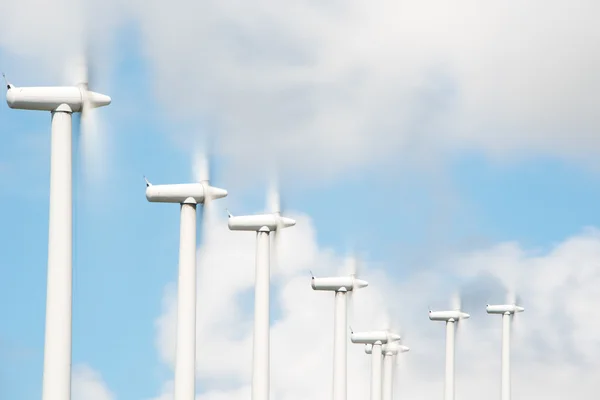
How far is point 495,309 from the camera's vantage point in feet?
633

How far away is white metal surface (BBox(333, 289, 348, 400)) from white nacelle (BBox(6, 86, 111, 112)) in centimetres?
6914

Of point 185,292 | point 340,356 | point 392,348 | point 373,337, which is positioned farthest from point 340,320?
point 392,348

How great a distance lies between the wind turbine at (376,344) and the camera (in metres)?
176

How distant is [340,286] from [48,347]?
7788 cm

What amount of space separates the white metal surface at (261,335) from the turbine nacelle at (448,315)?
6685 cm

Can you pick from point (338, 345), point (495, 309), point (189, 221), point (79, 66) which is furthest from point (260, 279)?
point (495, 309)

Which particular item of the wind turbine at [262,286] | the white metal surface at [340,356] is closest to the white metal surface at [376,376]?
the white metal surface at [340,356]

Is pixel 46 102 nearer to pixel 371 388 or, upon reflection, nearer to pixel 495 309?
pixel 371 388

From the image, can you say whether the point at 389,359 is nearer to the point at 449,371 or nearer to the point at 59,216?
the point at 449,371

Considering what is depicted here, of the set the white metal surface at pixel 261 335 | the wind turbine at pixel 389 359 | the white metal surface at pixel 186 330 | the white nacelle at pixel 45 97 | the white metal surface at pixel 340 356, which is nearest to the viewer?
the white nacelle at pixel 45 97

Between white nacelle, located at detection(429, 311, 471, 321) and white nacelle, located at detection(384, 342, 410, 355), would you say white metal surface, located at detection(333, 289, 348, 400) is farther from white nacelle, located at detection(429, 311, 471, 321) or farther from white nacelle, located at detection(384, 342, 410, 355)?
white nacelle, located at detection(384, 342, 410, 355)

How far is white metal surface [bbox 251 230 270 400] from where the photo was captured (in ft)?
374

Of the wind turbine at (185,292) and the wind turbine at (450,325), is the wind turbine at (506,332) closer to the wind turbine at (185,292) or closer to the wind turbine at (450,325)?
the wind turbine at (450,325)

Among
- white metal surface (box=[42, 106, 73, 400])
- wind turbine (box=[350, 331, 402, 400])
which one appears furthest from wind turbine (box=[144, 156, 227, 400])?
wind turbine (box=[350, 331, 402, 400])
